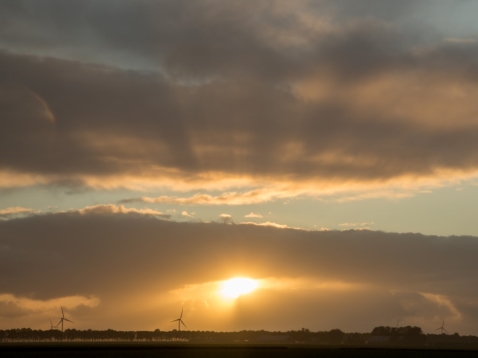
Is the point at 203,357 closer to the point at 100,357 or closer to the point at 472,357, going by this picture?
the point at 100,357

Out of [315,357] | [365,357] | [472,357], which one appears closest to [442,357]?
[472,357]

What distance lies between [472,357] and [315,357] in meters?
38.3

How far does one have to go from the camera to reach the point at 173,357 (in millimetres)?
119875

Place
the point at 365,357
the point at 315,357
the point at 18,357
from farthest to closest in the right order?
the point at 365,357
the point at 315,357
the point at 18,357

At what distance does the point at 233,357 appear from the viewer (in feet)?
395

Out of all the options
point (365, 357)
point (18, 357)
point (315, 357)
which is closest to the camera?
point (18, 357)

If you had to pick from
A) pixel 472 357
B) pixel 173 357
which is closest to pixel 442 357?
pixel 472 357

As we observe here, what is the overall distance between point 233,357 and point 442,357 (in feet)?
157

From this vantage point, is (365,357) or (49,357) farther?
(365,357)

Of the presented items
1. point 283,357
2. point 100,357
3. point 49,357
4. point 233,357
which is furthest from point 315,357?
point 49,357

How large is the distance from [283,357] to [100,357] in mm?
32090

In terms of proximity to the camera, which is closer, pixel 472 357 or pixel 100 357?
Result: pixel 100 357

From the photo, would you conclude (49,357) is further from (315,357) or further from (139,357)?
(315,357)

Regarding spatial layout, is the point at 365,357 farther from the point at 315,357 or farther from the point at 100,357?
the point at 100,357
